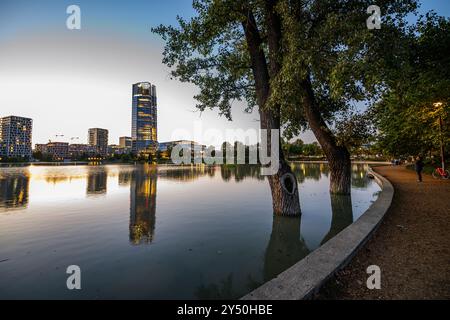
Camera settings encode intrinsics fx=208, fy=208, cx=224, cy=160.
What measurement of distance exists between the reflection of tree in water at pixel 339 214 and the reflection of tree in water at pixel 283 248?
0.80 m

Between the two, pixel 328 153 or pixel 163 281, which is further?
pixel 328 153

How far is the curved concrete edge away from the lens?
2.71 meters

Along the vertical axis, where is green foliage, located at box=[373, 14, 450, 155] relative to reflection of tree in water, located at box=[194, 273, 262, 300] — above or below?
above

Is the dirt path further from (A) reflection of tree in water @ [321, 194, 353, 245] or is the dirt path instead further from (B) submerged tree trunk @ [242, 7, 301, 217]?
(B) submerged tree trunk @ [242, 7, 301, 217]

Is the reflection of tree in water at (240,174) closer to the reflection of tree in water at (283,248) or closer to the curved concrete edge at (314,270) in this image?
the reflection of tree in water at (283,248)

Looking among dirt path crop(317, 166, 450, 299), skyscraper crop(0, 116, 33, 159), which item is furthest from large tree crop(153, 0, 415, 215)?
skyscraper crop(0, 116, 33, 159)

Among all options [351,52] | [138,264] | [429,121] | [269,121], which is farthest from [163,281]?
[429,121]

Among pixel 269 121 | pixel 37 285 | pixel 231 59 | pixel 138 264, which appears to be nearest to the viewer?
pixel 37 285

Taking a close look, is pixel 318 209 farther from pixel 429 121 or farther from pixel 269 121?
pixel 429 121

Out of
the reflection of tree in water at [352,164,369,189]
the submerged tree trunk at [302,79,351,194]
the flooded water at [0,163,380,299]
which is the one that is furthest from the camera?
the reflection of tree in water at [352,164,369,189]

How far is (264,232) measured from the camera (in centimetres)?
642

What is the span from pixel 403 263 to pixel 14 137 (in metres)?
262

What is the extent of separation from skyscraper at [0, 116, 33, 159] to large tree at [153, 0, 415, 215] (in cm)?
24139
